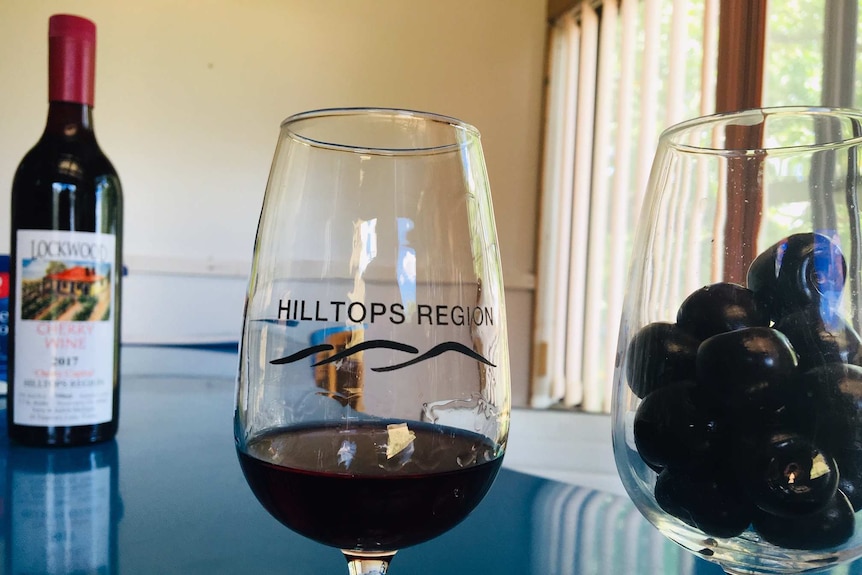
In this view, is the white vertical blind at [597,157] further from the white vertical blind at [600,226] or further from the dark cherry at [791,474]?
the dark cherry at [791,474]

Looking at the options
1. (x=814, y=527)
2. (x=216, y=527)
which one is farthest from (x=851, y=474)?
(x=216, y=527)

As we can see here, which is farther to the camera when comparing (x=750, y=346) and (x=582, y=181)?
(x=582, y=181)

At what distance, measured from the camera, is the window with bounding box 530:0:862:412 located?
1.46 meters

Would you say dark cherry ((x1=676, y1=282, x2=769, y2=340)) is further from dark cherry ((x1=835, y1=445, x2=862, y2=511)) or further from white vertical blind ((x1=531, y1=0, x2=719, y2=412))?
white vertical blind ((x1=531, y1=0, x2=719, y2=412))

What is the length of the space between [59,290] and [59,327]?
1.2 inches

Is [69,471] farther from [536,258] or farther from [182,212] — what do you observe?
[536,258]

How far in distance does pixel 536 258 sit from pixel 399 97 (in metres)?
0.77

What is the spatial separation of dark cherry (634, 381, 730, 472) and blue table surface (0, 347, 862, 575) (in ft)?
0.36

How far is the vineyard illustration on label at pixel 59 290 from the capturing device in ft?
1.86

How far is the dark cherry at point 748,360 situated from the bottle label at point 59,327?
19.7 inches

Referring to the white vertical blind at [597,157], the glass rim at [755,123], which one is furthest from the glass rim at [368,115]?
the white vertical blind at [597,157]

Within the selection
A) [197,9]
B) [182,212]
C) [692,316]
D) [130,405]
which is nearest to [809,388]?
[692,316]

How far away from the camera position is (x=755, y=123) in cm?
32

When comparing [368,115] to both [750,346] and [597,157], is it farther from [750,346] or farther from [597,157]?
[597,157]
